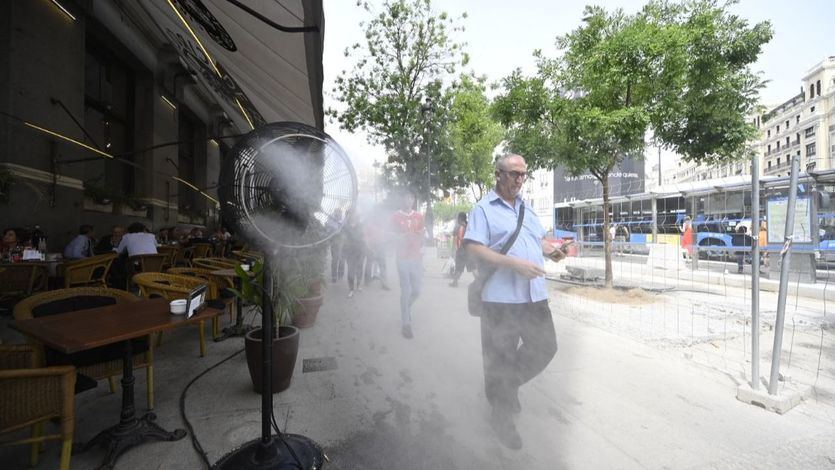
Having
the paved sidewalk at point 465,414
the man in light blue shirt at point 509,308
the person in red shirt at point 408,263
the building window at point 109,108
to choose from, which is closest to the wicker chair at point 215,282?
the paved sidewalk at point 465,414

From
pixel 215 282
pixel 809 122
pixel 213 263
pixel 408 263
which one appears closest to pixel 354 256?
pixel 213 263

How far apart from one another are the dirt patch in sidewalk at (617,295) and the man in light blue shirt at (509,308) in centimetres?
536

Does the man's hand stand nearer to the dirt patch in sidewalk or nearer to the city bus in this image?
the dirt patch in sidewalk

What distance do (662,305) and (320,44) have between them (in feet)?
22.9

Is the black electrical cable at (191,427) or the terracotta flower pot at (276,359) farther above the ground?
the terracotta flower pot at (276,359)

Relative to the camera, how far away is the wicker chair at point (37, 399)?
1651 millimetres

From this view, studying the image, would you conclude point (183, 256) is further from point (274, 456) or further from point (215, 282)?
point (274, 456)

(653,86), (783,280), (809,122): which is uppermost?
(809,122)

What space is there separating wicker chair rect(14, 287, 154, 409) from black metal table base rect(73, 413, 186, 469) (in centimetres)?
25

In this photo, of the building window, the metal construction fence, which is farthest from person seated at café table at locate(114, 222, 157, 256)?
the metal construction fence

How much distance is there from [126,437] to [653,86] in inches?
319

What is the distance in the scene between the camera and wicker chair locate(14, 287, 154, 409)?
2.36 m

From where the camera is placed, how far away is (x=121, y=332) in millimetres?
1937

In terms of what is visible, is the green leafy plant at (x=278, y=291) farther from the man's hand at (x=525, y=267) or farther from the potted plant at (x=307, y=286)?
the man's hand at (x=525, y=267)
